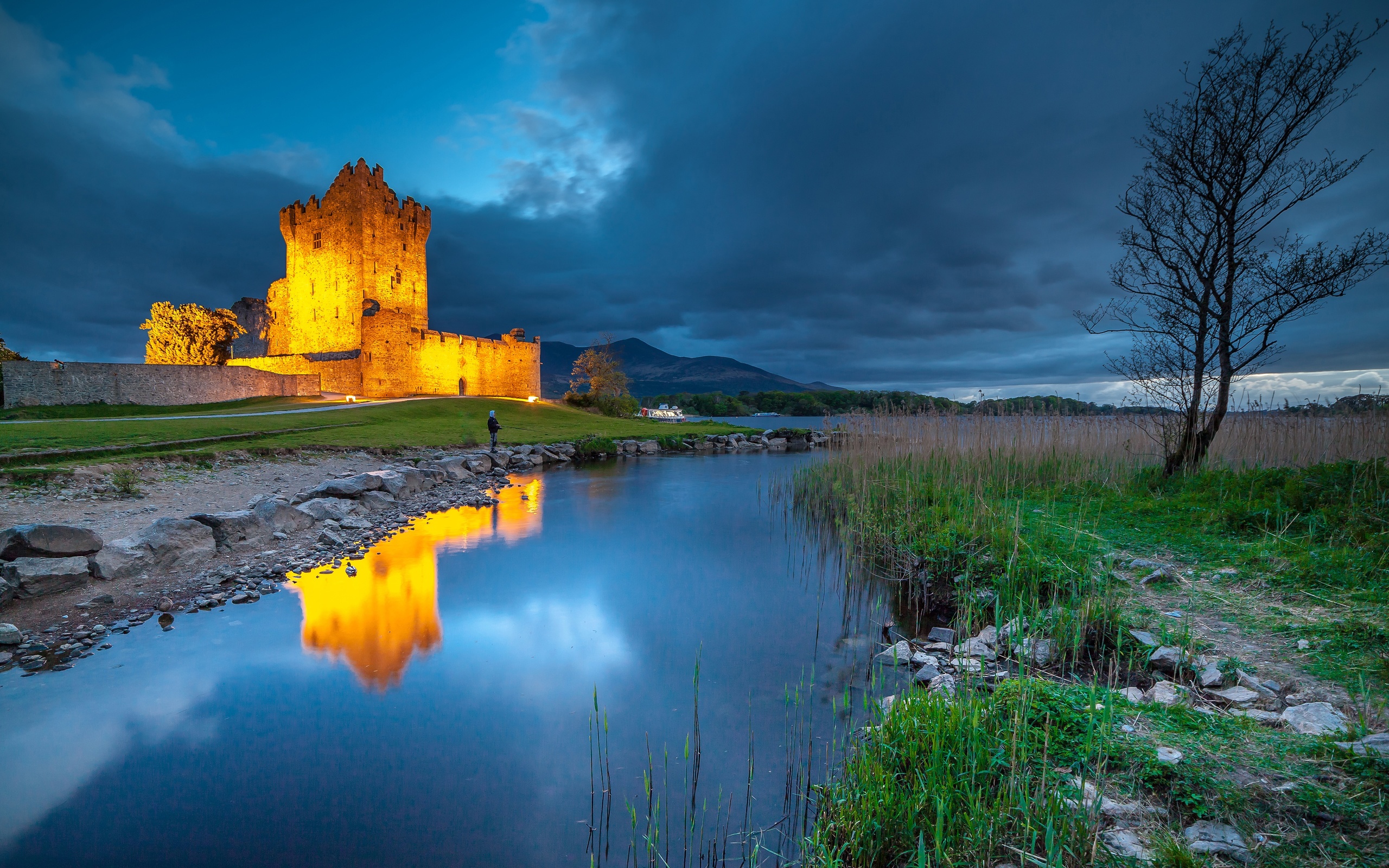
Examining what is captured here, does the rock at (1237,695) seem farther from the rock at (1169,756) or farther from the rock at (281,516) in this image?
the rock at (281,516)

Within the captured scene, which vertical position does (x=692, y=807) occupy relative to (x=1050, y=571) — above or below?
below

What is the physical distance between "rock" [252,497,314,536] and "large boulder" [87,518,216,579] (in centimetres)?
102

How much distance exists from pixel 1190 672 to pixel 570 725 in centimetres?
432

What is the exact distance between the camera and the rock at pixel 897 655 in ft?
15.5

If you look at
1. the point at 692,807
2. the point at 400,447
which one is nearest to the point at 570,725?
the point at 692,807

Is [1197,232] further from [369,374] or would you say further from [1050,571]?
[369,374]

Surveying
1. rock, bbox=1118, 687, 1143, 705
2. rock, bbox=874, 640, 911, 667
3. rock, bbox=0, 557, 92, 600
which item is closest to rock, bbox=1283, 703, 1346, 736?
rock, bbox=1118, 687, 1143, 705

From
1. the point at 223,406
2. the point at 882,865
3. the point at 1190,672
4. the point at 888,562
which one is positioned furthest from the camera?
the point at 223,406

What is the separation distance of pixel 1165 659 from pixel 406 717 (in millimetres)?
5552

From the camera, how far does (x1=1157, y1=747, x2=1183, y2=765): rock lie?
2.53 metres

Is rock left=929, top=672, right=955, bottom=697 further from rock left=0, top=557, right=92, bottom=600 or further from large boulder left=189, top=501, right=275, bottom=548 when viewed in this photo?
large boulder left=189, top=501, right=275, bottom=548

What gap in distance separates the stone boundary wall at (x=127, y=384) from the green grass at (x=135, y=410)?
2.33 ft

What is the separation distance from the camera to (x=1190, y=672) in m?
3.63

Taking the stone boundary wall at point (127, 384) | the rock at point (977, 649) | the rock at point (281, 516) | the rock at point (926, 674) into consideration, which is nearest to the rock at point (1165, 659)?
the rock at point (977, 649)
